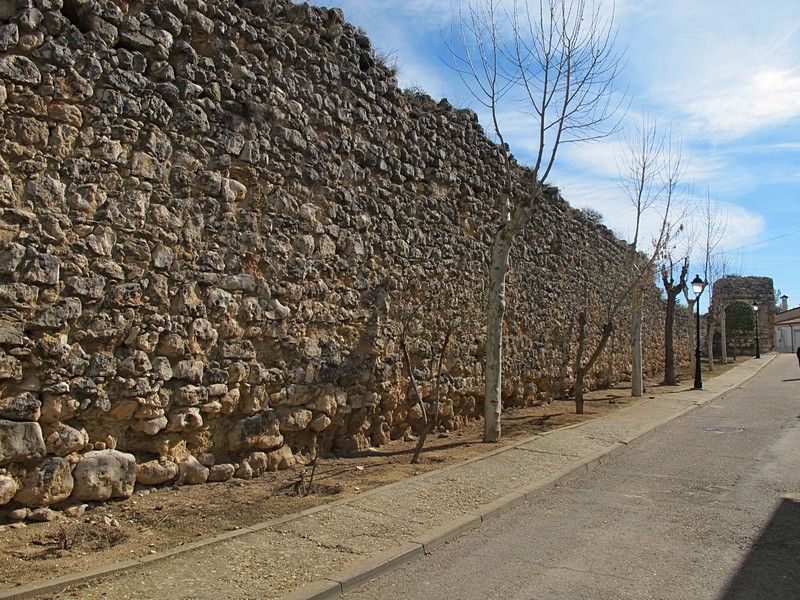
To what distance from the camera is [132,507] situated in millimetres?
5676

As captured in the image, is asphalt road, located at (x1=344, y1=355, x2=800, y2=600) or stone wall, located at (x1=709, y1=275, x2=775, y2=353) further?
stone wall, located at (x1=709, y1=275, x2=775, y2=353)

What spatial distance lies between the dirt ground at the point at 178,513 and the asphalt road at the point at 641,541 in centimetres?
157

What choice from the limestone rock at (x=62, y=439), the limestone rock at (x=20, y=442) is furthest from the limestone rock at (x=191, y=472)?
the limestone rock at (x=20, y=442)

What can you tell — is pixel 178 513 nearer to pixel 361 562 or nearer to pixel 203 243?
pixel 361 562

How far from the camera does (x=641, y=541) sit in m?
5.50

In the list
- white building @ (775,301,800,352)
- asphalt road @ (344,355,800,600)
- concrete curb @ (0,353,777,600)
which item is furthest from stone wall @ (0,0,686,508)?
white building @ (775,301,800,352)

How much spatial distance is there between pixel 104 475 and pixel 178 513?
2.31 ft

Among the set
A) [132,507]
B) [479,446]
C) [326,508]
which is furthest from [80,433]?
[479,446]

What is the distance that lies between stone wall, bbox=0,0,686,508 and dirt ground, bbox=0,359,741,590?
204 millimetres

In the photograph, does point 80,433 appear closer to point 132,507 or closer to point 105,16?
point 132,507

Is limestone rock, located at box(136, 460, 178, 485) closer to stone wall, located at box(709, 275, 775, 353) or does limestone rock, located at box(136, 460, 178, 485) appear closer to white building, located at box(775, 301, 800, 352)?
stone wall, located at box(709, 275, 775, 353)

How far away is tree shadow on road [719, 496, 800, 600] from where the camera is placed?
4.38 m

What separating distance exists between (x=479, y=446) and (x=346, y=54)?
575cm

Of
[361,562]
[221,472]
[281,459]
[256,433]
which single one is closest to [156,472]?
[221,472]
